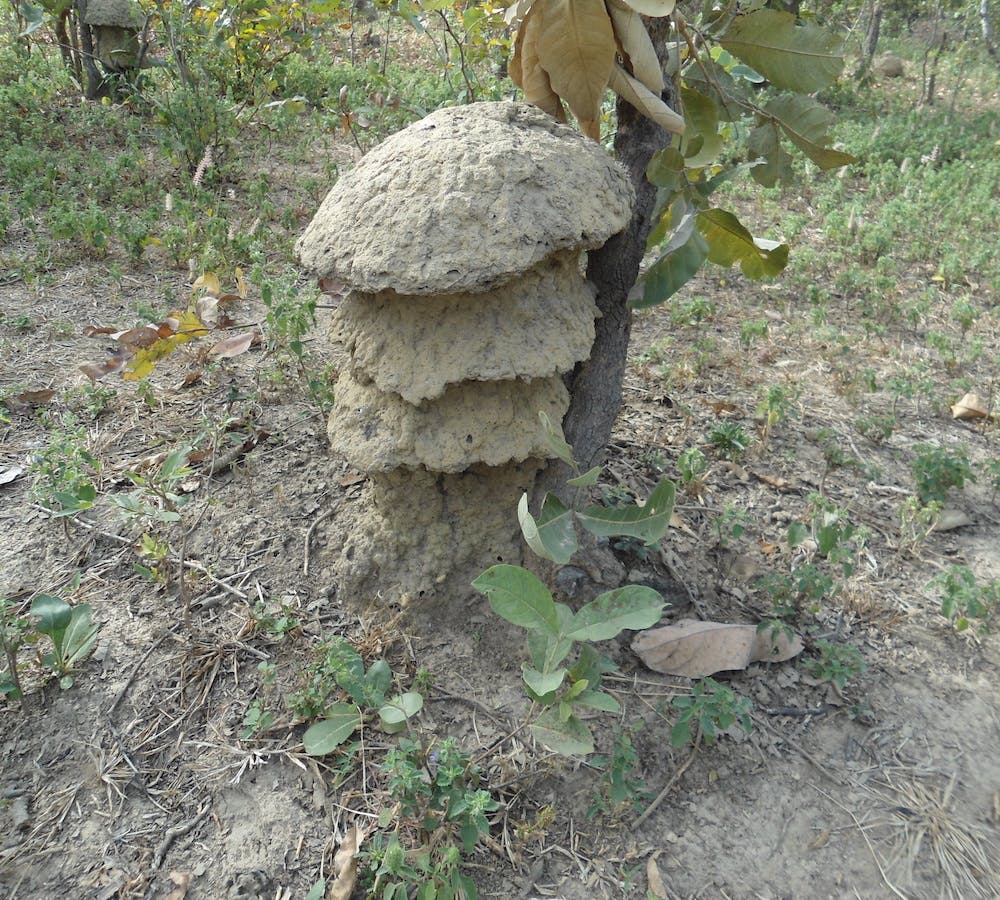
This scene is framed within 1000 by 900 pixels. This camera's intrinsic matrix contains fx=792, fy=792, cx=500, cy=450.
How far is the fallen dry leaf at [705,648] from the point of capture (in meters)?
2.13

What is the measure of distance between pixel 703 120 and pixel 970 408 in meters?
2.00

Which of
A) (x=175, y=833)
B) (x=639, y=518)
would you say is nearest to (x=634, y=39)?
(x=639, y=518)

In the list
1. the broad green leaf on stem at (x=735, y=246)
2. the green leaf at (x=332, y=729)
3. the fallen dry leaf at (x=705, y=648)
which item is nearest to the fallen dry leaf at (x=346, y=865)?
the green leaf at (x=332, y=729)

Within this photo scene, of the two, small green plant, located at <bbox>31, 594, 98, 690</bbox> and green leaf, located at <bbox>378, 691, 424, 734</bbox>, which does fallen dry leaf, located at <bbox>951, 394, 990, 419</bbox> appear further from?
small green plant, located at <bbox>31, 594, 98, 690</bbox>

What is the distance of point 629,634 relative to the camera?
7.32 feet

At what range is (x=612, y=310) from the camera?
2277 mm

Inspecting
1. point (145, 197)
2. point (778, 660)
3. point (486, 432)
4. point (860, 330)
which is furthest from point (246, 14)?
point (778, 660)

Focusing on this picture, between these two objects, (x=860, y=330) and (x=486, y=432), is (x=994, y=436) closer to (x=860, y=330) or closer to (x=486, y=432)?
(x=860, y=330)

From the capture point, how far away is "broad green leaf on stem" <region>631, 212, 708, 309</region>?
6.11 ft

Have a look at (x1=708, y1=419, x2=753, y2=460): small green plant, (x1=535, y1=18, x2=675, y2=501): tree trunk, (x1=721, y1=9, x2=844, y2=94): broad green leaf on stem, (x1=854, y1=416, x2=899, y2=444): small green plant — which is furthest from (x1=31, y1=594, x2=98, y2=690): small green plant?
(x1=854, y1=416, x2=899, y2=444): small green plant

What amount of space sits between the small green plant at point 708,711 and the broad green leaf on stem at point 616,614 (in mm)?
329

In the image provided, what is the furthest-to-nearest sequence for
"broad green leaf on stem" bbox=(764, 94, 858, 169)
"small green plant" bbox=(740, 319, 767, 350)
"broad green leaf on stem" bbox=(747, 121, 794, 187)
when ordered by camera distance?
"small green plant" bbox=(740, 319, 767, 350) → "broad green leaf on stem" bbox=(747, 121, 794, 187) → "broad green leaf on stem" bbox=(764, 94, 858, 169)

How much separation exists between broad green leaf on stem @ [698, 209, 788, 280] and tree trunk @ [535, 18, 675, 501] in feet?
0.78

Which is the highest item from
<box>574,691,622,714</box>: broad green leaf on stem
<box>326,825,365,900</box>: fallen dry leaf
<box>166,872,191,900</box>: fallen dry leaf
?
<box>574,691,622,714</box>: broad green leaf on stem
